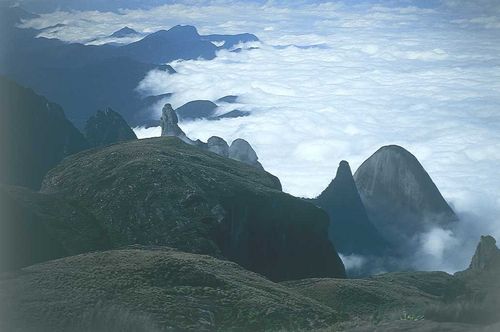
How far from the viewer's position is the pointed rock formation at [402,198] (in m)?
164

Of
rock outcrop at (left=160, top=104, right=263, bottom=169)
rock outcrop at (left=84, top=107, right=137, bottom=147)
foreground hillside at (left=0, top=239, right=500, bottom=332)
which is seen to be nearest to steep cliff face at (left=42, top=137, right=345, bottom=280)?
foreground hillside at (left=0, top=239, right=500, bottom=332)

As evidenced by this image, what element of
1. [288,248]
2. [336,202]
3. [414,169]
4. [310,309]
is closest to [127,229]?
[288,248]

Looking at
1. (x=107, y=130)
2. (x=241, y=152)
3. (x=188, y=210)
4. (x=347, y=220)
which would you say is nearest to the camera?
(x=188, y=210)

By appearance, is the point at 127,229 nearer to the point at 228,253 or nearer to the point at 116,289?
the point at 228,253

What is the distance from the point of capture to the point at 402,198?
168m

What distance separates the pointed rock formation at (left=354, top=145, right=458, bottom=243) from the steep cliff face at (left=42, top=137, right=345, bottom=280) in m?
71.6

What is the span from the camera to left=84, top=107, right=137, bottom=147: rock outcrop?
151 metres

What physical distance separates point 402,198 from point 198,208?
10005 centimetres

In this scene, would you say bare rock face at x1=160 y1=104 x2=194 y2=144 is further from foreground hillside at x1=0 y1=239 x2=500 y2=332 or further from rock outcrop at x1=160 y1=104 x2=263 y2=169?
foreground hillside at x1=0 y1=239 x2=500 y2=332

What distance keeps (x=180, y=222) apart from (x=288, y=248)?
19676 millimetres

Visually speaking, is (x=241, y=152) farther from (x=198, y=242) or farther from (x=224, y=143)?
(x=198, y=242)

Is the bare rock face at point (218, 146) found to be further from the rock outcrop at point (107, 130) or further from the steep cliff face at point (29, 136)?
the steep cliff face at point (29, 136)

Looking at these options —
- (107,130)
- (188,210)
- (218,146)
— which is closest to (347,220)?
(218,146)

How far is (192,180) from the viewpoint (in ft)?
274
